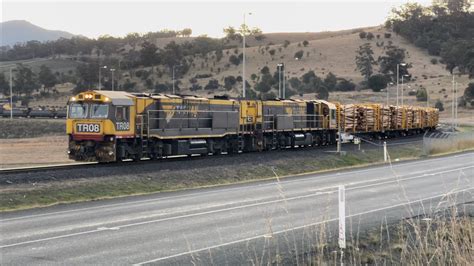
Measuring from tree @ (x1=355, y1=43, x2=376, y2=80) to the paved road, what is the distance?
99.3 metres

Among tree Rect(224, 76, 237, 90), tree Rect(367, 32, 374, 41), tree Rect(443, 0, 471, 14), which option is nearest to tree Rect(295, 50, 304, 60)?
tree Rect(367, 32, 374, 41)

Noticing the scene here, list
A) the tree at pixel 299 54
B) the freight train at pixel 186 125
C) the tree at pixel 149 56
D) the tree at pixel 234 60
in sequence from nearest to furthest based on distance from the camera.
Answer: the freight train at pixel 186 125, the tree at pixel 149 56, the tree at pixel 234 60, the tree at pixel 299 54

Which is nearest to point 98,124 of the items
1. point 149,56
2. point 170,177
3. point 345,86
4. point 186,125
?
point 186,125

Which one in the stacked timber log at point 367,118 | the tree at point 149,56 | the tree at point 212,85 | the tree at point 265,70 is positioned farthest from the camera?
the tree at point 149,56

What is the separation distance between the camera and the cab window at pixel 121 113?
27.5 m

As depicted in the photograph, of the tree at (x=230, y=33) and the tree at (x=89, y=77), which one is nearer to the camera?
the tree at (x=89, y=77)

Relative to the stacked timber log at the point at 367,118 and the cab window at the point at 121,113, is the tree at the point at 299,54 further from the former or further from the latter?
the cab window at the point at 121,113

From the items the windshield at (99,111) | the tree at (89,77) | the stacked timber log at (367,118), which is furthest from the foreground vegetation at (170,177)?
the tree at (89,77)

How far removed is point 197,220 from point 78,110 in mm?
15566

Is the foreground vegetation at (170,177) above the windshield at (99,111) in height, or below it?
below

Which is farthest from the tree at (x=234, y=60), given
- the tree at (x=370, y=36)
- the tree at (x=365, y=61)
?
the tree at (x=370, y=36)

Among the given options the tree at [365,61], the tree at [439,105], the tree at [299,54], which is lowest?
the tree at [439,105]

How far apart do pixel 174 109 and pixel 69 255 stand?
67.2 ft

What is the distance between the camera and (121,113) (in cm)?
2777
